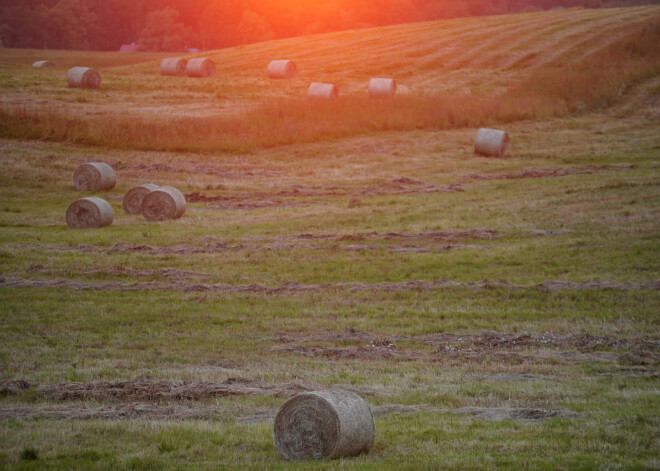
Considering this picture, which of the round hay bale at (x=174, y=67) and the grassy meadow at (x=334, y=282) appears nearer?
the grassy meadow at (x=334, y=282)

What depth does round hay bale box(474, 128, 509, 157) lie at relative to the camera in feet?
108

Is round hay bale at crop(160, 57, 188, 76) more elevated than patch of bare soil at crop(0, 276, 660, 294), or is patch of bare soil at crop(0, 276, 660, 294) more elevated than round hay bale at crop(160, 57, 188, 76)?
round hay bale at crop(160, 57, 188, 76)

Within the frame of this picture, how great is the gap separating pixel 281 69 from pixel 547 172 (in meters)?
26.5

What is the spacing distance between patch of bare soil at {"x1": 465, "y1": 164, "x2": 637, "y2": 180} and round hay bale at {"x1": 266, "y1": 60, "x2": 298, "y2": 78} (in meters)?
24.8

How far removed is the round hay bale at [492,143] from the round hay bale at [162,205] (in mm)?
14523

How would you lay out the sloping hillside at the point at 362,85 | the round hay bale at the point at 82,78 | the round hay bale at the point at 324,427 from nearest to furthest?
the round hay bale at the point at 324,427 → the sloping hillside at the point at 362,85 → the round hay bale at the point at 82,78

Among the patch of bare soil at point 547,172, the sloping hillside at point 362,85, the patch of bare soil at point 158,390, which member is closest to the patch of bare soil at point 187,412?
the patch of bare soil at point 158,390

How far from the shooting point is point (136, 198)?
24.1 meters

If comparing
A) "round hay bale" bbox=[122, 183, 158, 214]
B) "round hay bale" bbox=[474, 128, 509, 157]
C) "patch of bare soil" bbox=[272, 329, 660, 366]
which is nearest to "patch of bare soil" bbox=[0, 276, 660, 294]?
"patch of bare soil" bbox=[272, 329, 660, 366]

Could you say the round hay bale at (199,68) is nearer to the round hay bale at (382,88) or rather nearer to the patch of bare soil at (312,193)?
the round hay bale at (382,88)

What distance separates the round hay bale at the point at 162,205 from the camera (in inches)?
912

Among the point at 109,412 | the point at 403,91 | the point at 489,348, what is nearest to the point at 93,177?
the point at 489,348

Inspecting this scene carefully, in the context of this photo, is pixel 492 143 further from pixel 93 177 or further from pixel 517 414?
pixel 517 414

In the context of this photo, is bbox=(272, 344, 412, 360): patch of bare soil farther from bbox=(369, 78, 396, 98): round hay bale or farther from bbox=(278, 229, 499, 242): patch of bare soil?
bbox=(369, 78, 396, 98): round hay bale
